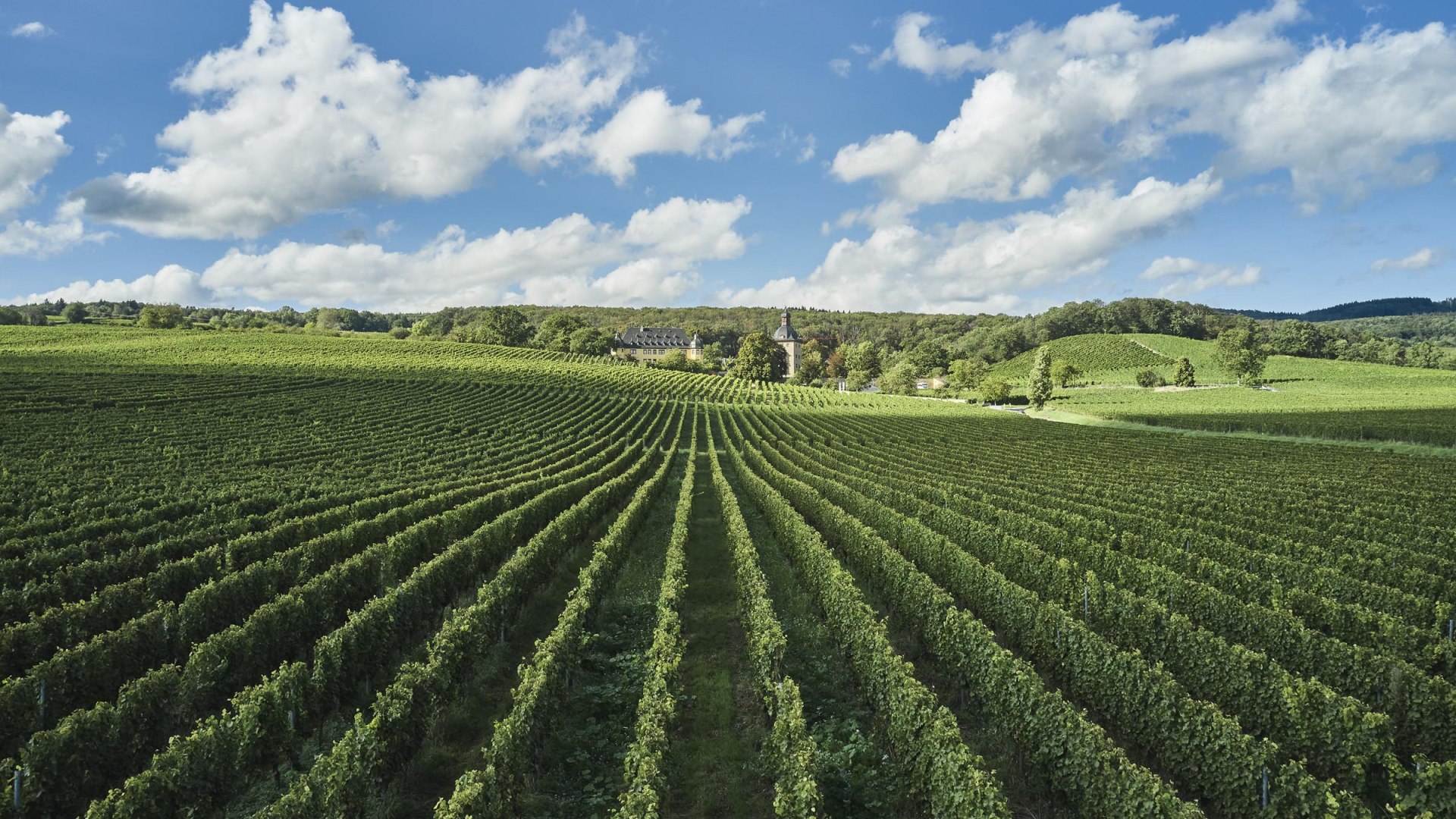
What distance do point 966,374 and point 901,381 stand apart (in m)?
13.6

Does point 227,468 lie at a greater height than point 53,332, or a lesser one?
lesser

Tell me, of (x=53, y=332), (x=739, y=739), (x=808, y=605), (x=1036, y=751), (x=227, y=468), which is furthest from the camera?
(x=53, y=332)

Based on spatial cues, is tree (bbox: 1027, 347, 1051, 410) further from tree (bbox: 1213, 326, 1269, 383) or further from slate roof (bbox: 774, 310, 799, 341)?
slate roof (bbox: 774, 310, 799, 341)

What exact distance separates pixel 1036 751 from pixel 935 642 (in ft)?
13.2

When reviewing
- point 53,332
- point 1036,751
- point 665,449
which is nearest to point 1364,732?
point 1036,751

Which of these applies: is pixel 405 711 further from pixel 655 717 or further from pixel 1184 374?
pixel 1184 374

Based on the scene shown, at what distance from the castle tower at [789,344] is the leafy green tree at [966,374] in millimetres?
52569

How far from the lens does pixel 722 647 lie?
1489 centimetres

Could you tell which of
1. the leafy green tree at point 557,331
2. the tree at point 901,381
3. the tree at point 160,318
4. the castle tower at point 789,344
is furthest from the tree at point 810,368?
the tree at point 160,318

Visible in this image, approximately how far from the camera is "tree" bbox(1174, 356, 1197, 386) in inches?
4400

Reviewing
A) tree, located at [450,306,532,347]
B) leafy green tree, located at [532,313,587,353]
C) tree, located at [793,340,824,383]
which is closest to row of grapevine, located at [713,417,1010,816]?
tree, located at [450,306,532,347]

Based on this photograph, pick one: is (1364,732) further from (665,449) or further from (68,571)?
(665,449)

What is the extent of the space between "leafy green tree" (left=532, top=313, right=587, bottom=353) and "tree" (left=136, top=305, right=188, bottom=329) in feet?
249

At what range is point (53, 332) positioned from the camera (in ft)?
339
